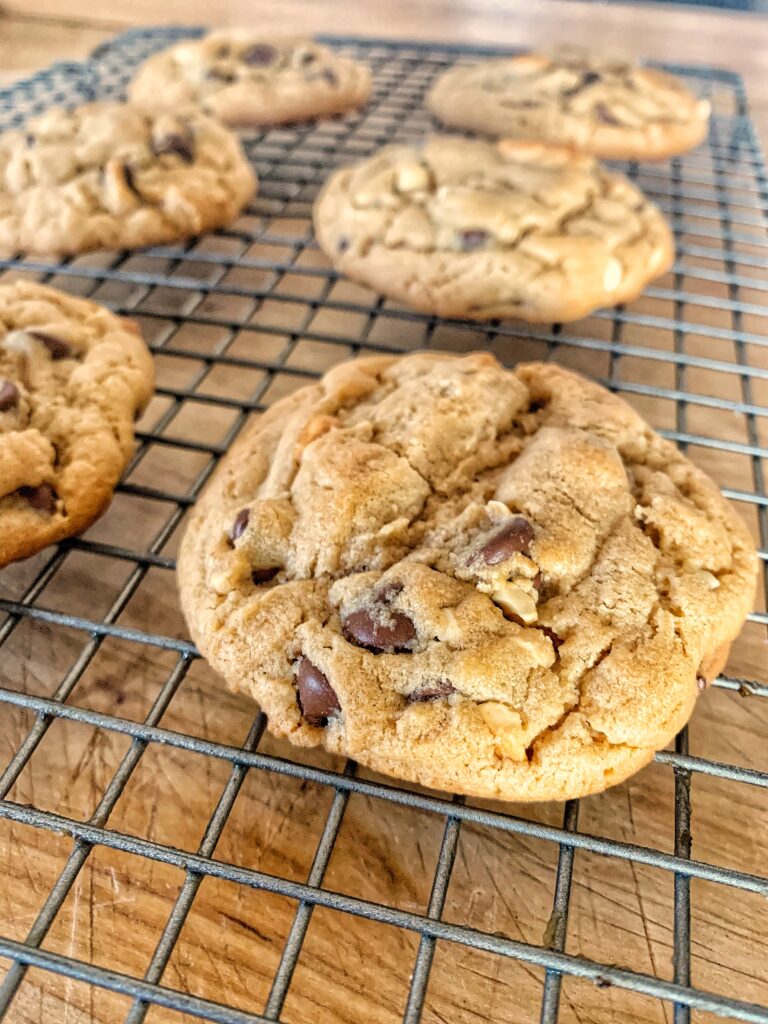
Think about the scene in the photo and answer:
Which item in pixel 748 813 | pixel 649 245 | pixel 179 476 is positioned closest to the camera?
pixel 748 813

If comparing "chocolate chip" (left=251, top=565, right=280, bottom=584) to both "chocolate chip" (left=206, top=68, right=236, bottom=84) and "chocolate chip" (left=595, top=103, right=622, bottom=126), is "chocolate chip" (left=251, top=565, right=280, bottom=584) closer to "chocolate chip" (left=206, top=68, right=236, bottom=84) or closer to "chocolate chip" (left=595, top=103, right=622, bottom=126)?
"chocolate chip" (left=595, top=103, right=622, bottom=126)

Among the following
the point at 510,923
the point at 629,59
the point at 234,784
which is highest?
the point at 629,59

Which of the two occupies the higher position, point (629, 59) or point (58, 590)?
point (629, 59)

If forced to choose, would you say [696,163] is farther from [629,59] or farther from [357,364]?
[357,364]

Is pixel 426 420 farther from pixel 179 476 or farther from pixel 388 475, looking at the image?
pixel 179 476

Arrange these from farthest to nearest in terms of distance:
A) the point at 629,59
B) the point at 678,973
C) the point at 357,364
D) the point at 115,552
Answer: the point at 629,59 → the point at 357,364 → the point at 115,552 → the point at 678,973

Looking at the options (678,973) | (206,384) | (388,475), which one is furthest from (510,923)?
(206,384)

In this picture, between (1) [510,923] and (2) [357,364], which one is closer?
(1) [510,923]
